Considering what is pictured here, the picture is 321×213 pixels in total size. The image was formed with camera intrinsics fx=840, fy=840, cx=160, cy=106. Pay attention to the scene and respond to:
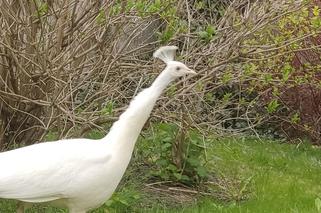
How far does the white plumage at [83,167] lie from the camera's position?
4746 millimetres

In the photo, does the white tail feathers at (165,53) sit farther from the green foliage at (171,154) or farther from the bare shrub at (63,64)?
the green foliage at (171,154)

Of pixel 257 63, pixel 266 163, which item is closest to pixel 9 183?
pixel 257 63

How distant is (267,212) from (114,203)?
1.27 m

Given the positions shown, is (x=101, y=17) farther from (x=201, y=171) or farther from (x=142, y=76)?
(x=201, y=171)

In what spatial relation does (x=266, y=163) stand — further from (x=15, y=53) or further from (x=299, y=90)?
(x=15, y=53)

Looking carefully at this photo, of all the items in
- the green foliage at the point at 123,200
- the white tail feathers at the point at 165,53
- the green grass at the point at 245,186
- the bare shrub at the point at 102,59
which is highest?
the white tail feathers at the point at 165,53

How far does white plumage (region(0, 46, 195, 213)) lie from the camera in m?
4.75

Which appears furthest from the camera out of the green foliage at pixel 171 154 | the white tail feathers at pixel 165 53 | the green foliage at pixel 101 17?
the green foliage at pixel 171 154

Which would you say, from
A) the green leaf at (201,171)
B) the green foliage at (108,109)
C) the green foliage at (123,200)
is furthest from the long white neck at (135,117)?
the green leaf at (201,171)

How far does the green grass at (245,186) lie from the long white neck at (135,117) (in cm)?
171

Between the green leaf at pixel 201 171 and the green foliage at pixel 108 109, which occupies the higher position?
the green foliage at pixel 108 109

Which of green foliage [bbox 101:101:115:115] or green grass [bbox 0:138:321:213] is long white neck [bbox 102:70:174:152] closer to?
green foliage [bbox 101:101:115:115]

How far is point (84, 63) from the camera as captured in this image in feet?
20.7

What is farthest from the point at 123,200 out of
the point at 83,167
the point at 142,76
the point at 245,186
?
the point at 83,167
